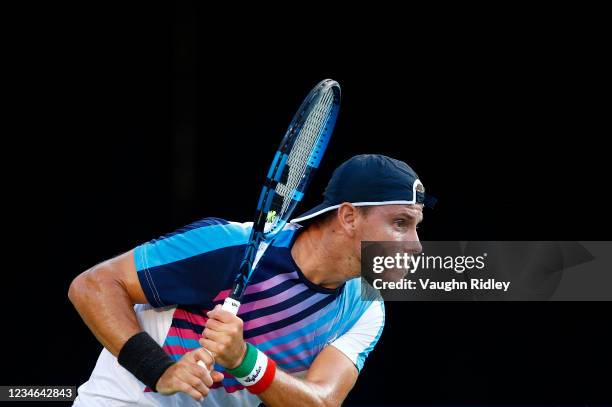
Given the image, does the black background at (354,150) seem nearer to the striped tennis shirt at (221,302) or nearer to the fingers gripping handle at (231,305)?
the striped tennis shirt at (221,302)

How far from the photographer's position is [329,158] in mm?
5723

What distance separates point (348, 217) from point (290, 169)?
0.79ft

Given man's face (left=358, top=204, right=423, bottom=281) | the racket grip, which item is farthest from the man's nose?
the racket grip

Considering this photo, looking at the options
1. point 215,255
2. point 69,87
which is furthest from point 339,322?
point 69,87

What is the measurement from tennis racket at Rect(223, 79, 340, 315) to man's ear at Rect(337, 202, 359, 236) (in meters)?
0.15

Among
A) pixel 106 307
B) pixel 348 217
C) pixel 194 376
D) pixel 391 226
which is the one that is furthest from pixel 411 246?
pixel 106 307

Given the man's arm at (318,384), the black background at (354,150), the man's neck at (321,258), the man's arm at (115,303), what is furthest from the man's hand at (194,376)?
the black background at (354,150)

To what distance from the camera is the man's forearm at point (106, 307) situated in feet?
9.64

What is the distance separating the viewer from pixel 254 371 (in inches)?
113

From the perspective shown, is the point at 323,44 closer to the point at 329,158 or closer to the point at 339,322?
the point at 329,158

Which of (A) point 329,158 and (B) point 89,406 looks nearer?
(B) point 89,406

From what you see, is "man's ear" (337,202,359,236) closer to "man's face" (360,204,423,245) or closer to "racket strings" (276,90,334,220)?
"man's face" (360,204,423,245)

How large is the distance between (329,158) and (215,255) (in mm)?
2710

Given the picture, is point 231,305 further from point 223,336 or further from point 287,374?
point 287,374
